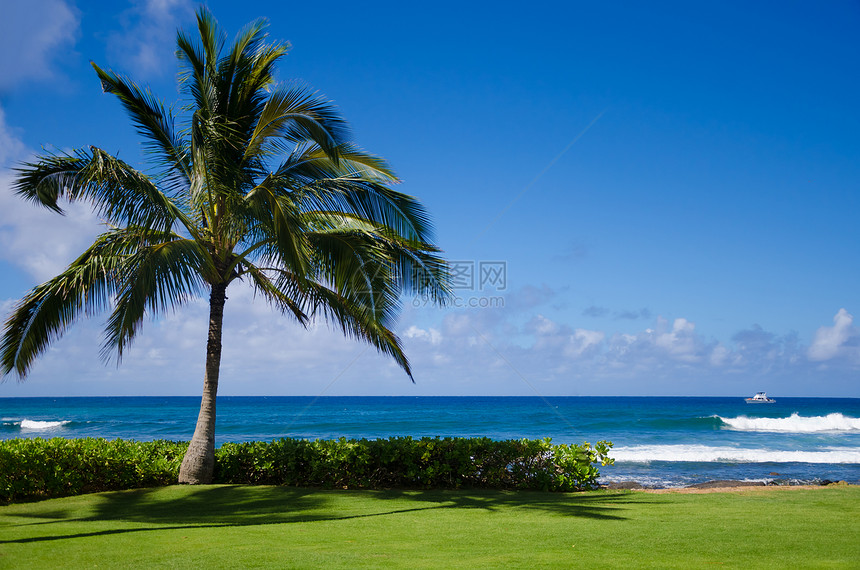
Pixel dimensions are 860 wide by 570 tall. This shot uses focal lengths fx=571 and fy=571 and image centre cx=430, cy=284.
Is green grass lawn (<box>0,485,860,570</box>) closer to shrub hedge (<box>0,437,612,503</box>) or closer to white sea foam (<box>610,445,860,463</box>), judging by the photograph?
shrub hedge (<box>0,437,612,503</box>)

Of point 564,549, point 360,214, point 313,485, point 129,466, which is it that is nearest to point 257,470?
point 313,485

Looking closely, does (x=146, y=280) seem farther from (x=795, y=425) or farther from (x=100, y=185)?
(x=795, y=425)

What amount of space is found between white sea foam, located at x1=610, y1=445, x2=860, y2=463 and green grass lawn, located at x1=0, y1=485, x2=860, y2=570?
14999mm

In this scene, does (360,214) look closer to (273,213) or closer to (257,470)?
(273,213)

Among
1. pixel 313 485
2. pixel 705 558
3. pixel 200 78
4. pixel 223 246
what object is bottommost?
pixel 313 485

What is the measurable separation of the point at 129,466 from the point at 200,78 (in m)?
7.14

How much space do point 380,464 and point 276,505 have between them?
98.1 inches

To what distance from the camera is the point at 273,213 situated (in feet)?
27.5

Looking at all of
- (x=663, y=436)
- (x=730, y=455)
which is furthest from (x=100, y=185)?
A: (x=663, y=436)

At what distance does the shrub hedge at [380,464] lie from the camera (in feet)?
35.5

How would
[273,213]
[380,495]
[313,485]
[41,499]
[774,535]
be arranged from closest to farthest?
[774,535], [273,213], [41,499], [380,495], [313,485]

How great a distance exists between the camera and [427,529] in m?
7.32

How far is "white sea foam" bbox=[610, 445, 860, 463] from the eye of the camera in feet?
79.0

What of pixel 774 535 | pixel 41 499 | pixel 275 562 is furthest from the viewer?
pixel 41 499
